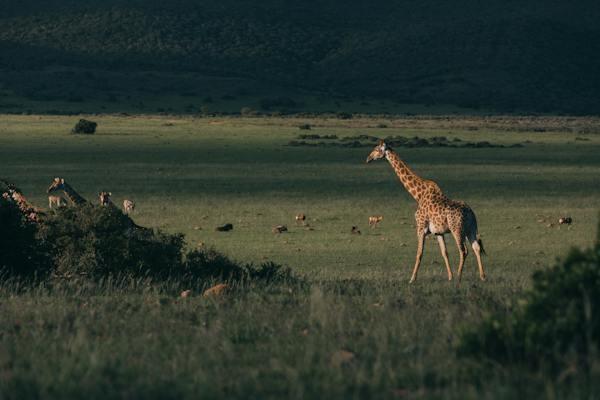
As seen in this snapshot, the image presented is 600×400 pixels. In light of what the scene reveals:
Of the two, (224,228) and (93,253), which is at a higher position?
(224,228)

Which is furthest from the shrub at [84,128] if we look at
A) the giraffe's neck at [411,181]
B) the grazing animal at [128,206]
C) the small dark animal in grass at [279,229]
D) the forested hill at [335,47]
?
the forested hill at [335,47]

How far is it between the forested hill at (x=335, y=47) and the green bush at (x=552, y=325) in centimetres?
9307

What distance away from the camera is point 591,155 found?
44188 millimetres

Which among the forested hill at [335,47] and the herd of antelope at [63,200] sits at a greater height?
the forested hill at [335,47]

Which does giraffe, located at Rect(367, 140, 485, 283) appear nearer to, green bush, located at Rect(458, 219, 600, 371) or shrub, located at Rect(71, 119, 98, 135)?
green bush, located at Rect(458, 219, 600, 371)

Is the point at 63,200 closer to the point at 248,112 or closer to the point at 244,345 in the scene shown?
the point at 244,345

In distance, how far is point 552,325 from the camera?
695cm

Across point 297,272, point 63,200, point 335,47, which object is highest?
point 335,47

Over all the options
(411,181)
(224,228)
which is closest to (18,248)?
(411,181)

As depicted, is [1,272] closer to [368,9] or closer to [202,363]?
[202,363]

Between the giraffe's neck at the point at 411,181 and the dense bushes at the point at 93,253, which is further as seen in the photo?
the giraffe's neck at the point at 411,181

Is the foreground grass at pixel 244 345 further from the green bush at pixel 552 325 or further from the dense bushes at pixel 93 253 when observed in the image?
the dense bushes at pixel 93 253

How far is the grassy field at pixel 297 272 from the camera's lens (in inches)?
263

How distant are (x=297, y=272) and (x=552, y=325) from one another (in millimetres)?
8751
